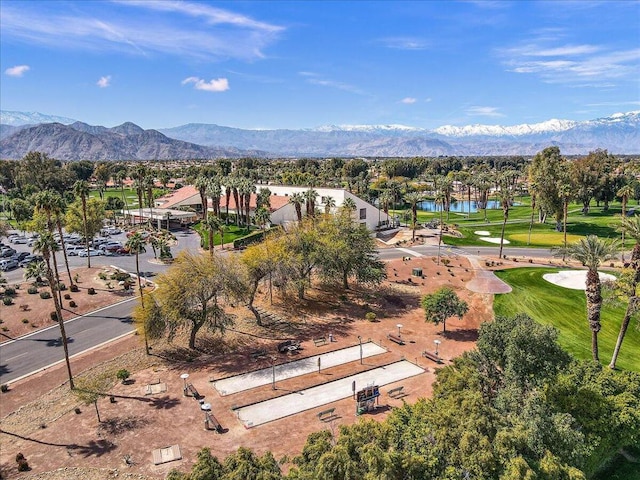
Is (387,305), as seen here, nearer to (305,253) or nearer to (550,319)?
(305,253)

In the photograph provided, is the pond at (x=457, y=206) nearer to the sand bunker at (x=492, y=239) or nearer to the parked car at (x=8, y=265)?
the sand bunker at (x=492, y=239)

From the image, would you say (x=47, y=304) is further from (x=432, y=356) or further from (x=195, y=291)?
(x=432, y=356)

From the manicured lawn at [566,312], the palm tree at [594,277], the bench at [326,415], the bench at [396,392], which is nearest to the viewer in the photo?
the bench at [326,415]

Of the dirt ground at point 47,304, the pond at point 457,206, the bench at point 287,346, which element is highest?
the pond at point 457,206

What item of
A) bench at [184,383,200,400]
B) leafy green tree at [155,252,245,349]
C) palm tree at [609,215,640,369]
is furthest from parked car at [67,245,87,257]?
palm tree at [609,215,640,369]

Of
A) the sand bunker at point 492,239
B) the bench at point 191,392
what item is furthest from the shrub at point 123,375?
the sand bunker at point 492,239

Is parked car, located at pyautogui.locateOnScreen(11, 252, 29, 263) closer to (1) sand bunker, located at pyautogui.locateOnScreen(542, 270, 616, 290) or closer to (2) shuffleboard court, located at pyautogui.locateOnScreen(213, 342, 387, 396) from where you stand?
(2) shuffleboard court, located at pyautogui.locateOnScreen(213, 342, 387, 396)
